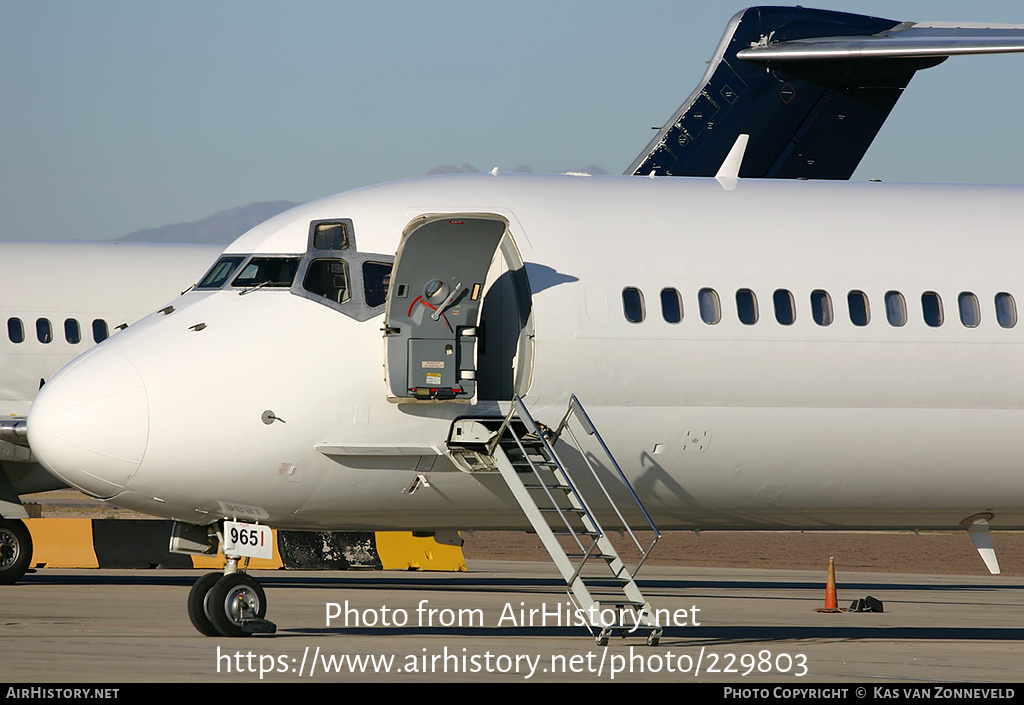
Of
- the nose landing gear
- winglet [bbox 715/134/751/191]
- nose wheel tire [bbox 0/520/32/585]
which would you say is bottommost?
the nose landing gear

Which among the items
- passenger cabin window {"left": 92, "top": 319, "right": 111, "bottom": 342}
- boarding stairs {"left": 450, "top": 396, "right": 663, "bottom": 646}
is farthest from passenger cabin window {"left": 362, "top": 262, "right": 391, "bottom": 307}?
passenger cabin window {"left": 92, "top": 319, "right": 111, "bottom": 342}

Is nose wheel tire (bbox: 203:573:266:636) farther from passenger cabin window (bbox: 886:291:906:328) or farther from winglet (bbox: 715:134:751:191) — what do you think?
passenger cabin window (bbox: 886:291:906:328)

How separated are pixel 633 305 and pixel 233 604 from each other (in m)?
5.18

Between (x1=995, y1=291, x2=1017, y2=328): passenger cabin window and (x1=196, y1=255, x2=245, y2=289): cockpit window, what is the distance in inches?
330

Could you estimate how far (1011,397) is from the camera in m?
17.7

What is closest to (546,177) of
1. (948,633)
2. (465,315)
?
(465,315)

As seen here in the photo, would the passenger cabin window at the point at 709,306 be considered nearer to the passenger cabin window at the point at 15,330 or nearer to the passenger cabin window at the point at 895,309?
the passenger cabin window at the point at 895,309

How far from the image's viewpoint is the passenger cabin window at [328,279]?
16.4m

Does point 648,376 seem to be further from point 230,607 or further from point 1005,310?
point 230,607

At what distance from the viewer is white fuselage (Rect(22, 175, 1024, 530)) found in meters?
15.7

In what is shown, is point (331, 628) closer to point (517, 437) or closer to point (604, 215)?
point (517, 437)

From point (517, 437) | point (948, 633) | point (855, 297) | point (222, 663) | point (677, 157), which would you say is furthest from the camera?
point (677, 157)

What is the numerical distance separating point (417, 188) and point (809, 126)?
13.0m

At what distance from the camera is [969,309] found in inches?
701
